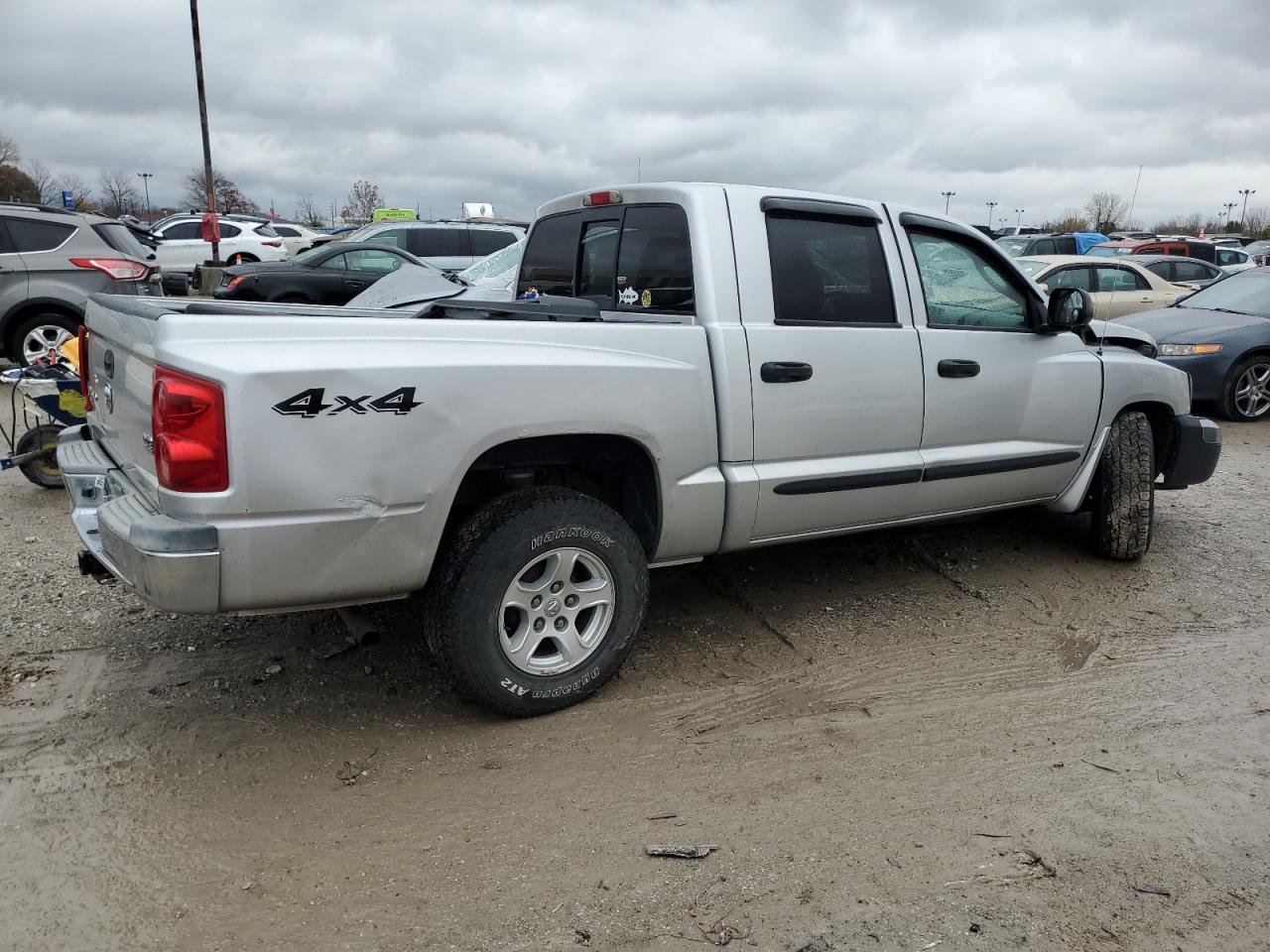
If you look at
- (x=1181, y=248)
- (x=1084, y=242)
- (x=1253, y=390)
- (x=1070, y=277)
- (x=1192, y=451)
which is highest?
(x=1084, y=242)

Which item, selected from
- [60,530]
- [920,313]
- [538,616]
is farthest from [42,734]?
[920,313]

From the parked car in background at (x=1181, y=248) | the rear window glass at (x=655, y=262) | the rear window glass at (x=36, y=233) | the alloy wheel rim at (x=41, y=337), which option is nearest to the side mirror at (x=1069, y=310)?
the rear window glass at (x=655, y=262)

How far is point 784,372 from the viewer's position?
377cm

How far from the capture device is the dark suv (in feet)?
29.9

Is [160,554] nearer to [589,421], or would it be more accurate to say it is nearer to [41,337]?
[589,421]

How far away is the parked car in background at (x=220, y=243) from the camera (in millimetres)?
20444

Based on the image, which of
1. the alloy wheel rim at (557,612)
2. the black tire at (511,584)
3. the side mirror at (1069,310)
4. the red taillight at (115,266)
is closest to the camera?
the black tire at (511,584)

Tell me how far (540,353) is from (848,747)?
1719 mm

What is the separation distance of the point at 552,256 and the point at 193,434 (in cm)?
253

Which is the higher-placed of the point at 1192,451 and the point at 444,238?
the point at 444,238

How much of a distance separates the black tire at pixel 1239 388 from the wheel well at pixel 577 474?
8.16 metres

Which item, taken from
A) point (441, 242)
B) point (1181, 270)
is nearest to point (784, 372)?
point (441, 242)

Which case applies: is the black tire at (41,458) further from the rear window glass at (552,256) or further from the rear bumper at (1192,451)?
the rear bumper at (1192,451)

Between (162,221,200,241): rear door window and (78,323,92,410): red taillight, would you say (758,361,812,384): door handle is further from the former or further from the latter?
(162,221,200,241): rear door window
